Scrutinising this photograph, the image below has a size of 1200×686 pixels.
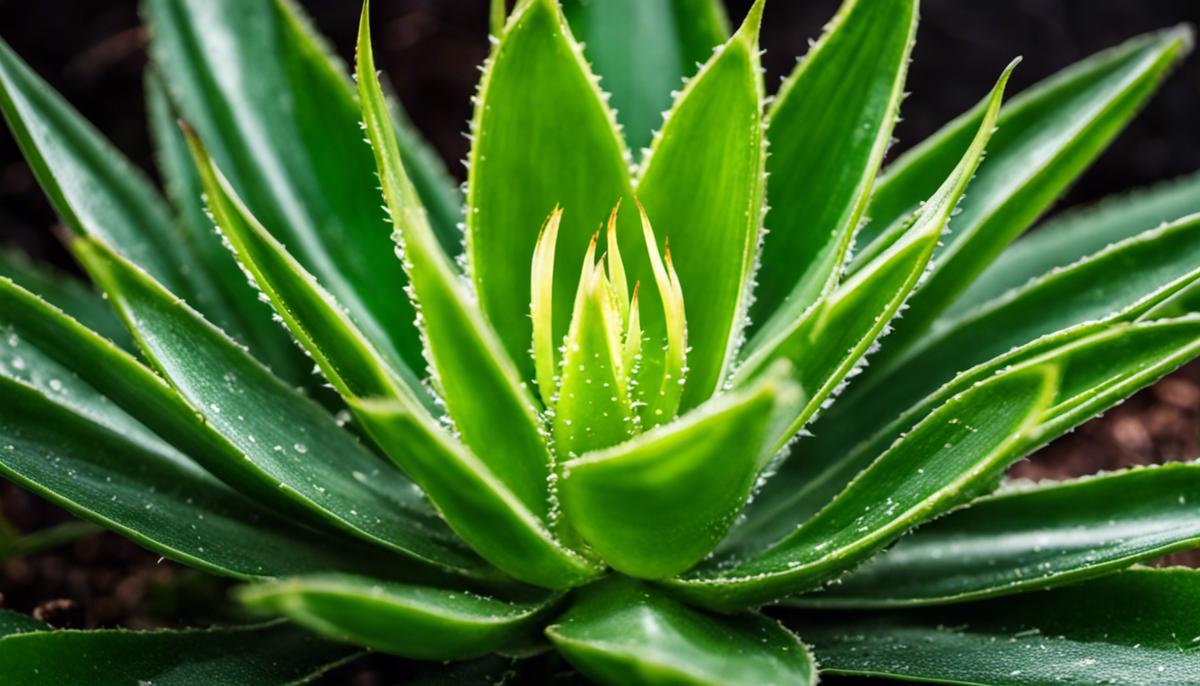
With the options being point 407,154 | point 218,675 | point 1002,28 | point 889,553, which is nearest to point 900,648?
point 889,553

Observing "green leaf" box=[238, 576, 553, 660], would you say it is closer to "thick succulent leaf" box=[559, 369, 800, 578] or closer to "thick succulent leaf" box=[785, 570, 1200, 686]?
"thick succulent leaf" box=[559, 369, 800, 578]

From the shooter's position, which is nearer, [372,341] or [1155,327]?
[1155,327]

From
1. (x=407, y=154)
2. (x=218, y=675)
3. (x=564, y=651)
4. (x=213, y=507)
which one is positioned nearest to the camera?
(x=564, y=651)

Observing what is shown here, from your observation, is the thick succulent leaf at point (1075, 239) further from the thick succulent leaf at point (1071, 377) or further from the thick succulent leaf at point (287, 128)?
the thick succulent leaf at point (287, 128)

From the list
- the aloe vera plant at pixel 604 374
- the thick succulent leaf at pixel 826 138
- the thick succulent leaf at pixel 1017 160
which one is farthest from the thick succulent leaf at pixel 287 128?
the thick succulent leaf at pixel 1017 160

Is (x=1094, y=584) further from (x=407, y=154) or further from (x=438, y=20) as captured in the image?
(x=438, y=20)

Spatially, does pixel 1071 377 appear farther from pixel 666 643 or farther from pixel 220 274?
pixel 220 274

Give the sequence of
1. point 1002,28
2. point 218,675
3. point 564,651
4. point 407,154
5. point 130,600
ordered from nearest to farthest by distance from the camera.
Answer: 1. point 564,651
2. point 218,675
3. point 407,154
4. point 130,600
5. point 1002,28
